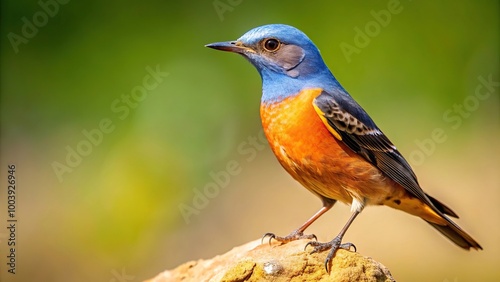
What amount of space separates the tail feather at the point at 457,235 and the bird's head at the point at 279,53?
4.59ft

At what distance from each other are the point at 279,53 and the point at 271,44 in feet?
0.29

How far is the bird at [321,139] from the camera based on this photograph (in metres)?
5.12

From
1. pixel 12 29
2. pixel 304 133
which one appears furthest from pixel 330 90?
pixel 12 29

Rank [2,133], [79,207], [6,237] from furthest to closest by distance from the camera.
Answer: [2,133]
[79,207]
[6,237]

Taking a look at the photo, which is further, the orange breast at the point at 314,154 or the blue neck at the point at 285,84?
the blue neck at the point at 285,84

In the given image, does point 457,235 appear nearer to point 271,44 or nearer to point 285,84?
point 285,84

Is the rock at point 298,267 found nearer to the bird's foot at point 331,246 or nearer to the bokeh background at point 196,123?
the bird's foot at point 331,246

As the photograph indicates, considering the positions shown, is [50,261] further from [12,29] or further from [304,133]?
[304,133]

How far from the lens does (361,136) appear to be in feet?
17.6

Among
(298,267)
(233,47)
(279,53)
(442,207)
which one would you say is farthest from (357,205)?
(233,47)

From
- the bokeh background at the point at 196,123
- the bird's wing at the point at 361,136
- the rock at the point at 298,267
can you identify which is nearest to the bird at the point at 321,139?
the bird's wing at the point at 361,136

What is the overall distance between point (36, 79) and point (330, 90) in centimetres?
551

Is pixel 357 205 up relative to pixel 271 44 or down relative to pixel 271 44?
down

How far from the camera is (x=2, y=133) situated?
375 inches
